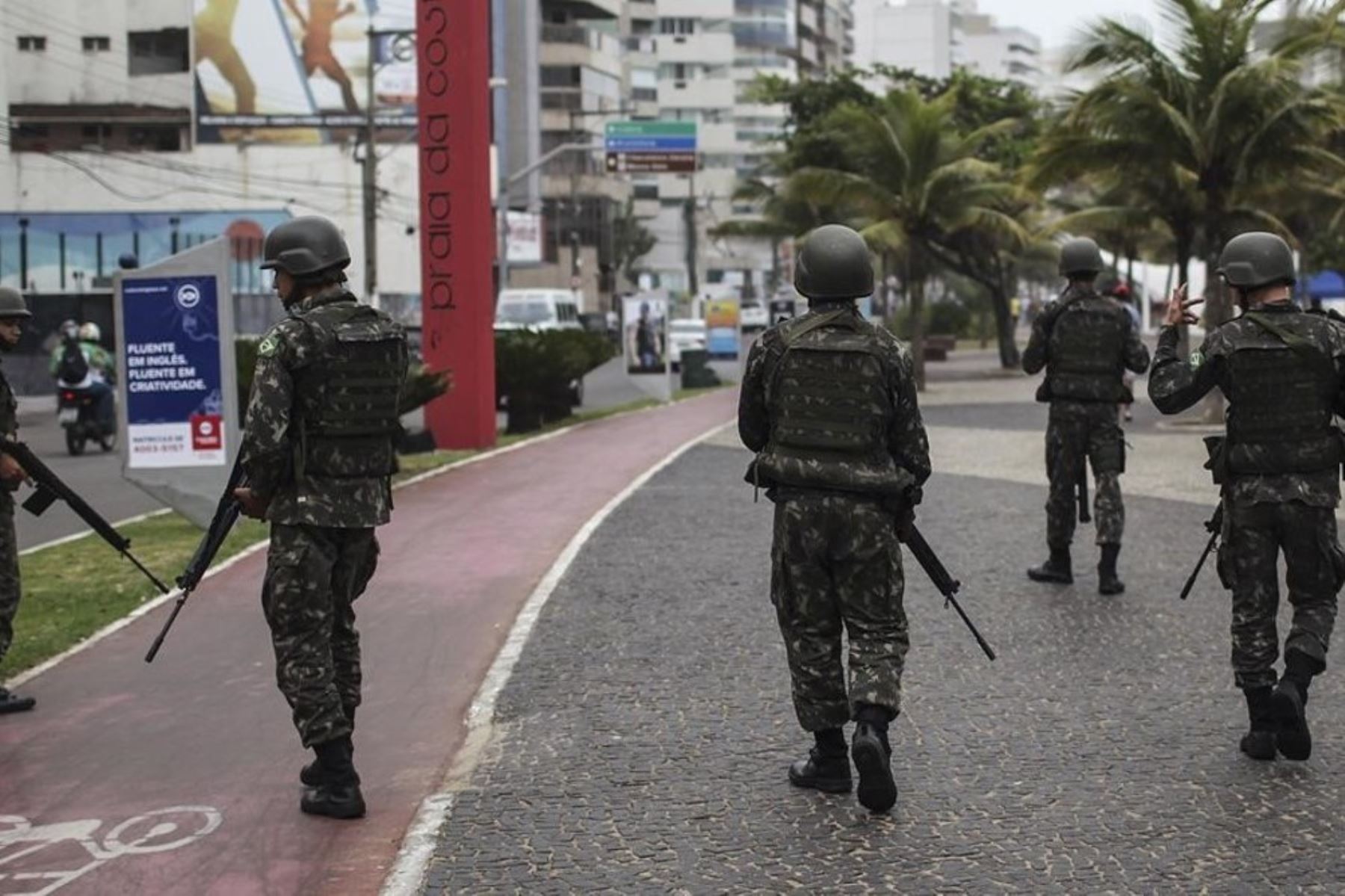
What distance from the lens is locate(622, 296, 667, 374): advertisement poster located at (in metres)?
30.5

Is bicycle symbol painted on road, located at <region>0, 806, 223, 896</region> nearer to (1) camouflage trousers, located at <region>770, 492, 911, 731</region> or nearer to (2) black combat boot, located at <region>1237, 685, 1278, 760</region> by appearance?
(1) camouflage trousers, located at <region>770, 492, 911, 731</region>

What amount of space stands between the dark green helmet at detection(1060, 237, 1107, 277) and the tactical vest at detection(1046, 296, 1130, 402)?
0.53ft

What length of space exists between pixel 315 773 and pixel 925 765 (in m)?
2.14

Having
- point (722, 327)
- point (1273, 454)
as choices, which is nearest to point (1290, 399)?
point (1273, 454)

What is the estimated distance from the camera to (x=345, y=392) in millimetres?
5898

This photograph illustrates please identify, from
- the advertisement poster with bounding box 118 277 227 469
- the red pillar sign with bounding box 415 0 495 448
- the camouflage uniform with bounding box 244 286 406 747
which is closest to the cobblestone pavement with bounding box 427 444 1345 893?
the camouflage uniform with bounding box 244 286 406 747

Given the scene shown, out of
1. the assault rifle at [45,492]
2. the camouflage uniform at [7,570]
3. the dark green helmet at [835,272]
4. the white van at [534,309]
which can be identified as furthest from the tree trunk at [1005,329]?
the dark green helmet at [835,272]

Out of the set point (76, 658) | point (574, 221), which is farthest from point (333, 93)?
point (76, 658)

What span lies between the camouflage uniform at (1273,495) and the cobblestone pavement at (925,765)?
45cm

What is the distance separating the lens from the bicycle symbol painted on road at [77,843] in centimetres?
543

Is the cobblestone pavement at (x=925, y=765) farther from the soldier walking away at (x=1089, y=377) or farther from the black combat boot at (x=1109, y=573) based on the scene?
the soldier walking away at (x=1089, y=377)

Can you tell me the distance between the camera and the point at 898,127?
34875 mm

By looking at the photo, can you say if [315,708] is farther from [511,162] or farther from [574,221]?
[574,221]

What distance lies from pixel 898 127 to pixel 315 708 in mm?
30425
